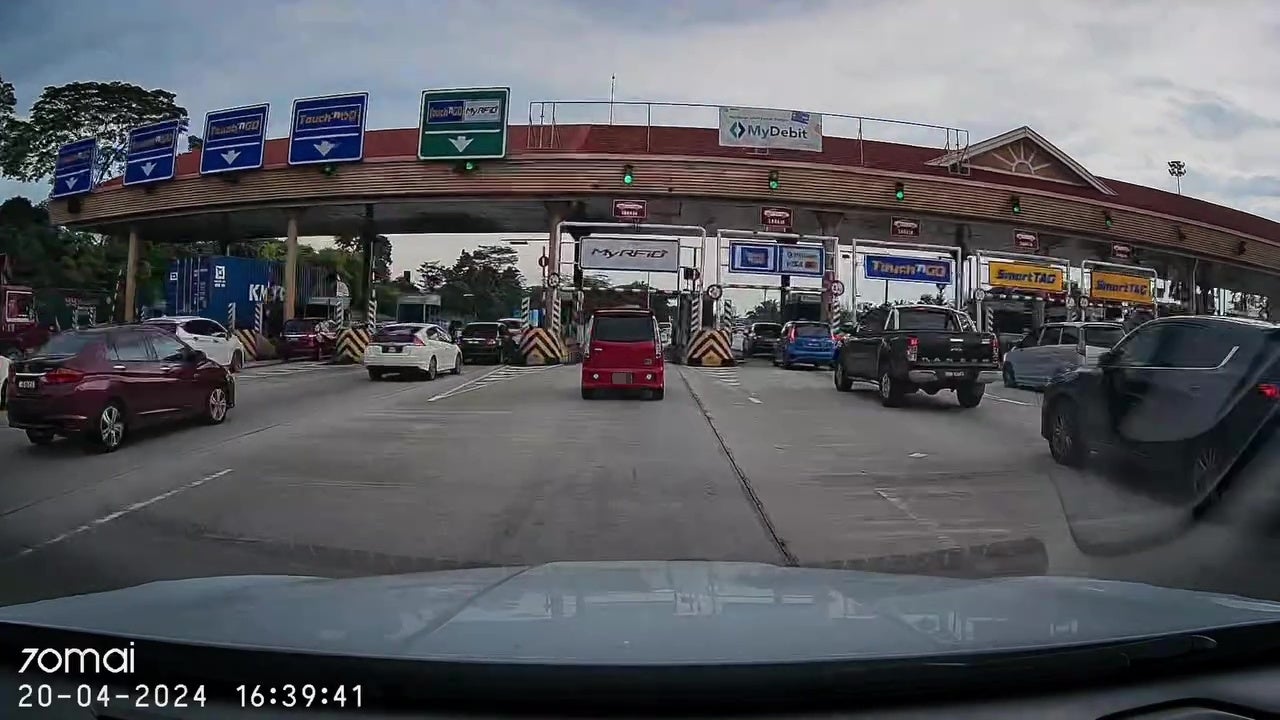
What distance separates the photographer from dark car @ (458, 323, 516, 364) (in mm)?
34281

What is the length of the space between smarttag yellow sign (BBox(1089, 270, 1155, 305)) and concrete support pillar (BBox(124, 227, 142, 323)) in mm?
41047

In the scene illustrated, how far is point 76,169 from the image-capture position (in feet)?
107

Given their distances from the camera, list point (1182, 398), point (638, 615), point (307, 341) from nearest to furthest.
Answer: point (638, 615) → point (1182, 398) → point (307, 341)

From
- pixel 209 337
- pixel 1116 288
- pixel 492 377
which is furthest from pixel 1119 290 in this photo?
pixel 209 337

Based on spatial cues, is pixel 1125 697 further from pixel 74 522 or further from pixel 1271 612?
pixel 74 522

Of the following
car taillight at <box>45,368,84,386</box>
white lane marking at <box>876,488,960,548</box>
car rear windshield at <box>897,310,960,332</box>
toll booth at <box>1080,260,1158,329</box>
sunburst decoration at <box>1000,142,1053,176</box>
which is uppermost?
sunburst decoration at <box>1000,142,1053,176</box>

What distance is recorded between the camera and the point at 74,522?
7379 mm

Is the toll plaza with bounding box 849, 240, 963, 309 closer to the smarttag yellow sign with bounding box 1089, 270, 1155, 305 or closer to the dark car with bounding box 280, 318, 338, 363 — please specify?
the smarttag yellow sign with bounding box 1089, 270, 1155, 305

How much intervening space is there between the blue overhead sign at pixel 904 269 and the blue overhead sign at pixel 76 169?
96.0ft

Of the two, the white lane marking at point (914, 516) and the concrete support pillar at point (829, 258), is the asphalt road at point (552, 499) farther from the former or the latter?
the concrete support pillar at point (829, 258)

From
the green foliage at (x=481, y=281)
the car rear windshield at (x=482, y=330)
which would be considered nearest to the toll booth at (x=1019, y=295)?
the car rear windshield at (x=482, y=330)

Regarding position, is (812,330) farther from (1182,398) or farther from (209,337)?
(1182,398)

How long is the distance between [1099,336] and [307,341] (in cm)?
2711

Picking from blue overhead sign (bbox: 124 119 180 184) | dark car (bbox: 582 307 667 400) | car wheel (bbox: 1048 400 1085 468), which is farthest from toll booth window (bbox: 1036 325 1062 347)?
blue overhead sign (bbox: 124 119 180 184)
